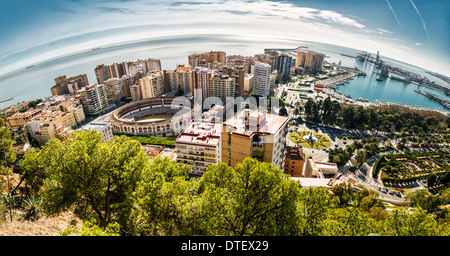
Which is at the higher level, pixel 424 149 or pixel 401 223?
pixel 401 223

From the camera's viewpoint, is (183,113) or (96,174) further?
(183,113)

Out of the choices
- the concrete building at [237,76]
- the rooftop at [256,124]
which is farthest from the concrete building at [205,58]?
the rooftop at [256,124]

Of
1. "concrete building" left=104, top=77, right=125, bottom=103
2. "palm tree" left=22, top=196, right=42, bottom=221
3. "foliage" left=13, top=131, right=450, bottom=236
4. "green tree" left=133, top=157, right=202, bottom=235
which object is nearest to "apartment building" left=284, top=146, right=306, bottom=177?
"foliage" left=13, top=131, right=450, bottom=236

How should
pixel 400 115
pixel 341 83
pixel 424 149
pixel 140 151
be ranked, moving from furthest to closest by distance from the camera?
pixel 341 83 → pixel 400 115 → pixel 424 149 → pixel 140 151

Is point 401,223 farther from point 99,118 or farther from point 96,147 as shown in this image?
point 99,118

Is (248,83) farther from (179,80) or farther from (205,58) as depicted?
(205,58)
